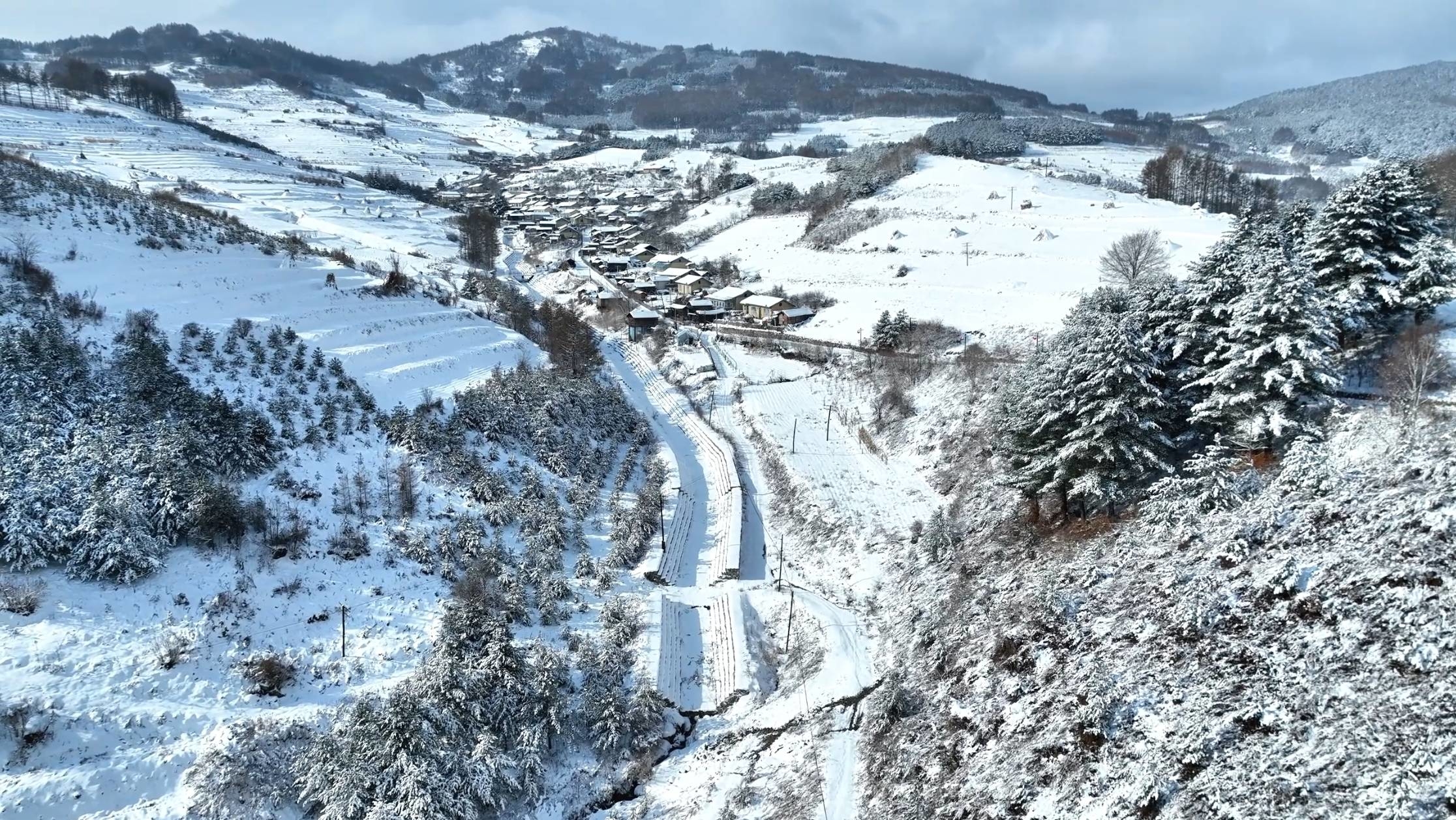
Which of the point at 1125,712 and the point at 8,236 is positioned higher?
the point at 8,236

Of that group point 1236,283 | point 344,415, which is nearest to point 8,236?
point 344,415

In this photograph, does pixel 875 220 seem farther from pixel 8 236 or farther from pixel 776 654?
pixel 8 236

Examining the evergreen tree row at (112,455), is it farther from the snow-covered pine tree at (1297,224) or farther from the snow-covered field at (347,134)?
the snow-covered field at (347,134)

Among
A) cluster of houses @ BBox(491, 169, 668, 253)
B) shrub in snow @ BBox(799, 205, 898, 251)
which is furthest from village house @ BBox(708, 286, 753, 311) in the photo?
cluster of houses @ BBox(491, 169, 668, 253)

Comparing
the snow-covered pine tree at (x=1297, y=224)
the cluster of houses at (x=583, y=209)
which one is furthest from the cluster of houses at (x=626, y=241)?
the snow-covered pine tree at (x=1297, y=224)

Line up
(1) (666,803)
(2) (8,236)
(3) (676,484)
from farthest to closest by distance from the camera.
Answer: (3) (676,484) → (2) (8,236) → (1) (666,803)

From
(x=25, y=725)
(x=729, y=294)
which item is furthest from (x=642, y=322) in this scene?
(x=25, y=725)
